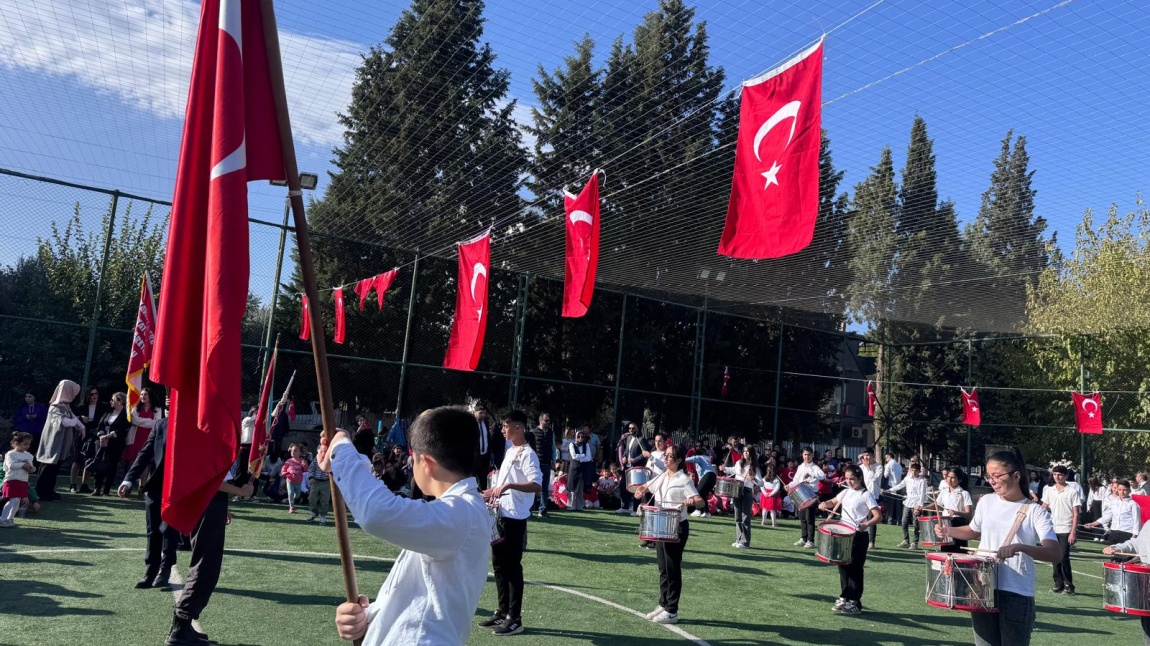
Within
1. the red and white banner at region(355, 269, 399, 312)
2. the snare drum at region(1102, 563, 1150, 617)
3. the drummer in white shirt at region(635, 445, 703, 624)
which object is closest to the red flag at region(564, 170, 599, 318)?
the drummer in white shirt at region(635, 445, 703, 624)

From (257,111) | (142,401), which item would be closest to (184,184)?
(257,111)

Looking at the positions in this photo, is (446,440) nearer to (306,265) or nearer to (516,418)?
(306,265)

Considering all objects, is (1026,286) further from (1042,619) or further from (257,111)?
(257,111)

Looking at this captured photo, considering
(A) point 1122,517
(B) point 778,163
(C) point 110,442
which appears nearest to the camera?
(B) point 778,163

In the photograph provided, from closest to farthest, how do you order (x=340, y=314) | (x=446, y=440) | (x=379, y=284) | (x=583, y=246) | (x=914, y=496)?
(x=446, y=440) < (x=583, y=246) < (x=914, y=496) < (x=379, y=284) < (x=340, y=314)

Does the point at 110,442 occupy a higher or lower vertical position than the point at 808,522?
higher

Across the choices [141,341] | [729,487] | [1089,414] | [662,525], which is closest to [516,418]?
[662,525]

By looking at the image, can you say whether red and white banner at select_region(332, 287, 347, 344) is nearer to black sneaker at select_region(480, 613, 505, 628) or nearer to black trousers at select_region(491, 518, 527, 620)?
black trousers at select_region(491, 518, 527, 620)

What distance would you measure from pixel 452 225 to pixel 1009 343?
27.7m

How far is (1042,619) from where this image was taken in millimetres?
10414

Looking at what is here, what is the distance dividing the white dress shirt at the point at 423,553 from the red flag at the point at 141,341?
11.8m

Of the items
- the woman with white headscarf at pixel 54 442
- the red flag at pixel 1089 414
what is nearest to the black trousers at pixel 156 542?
the woman with white headscarf at pixel 54 442

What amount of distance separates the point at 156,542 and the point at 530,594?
12.2 feet

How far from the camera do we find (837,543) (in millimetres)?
9695
